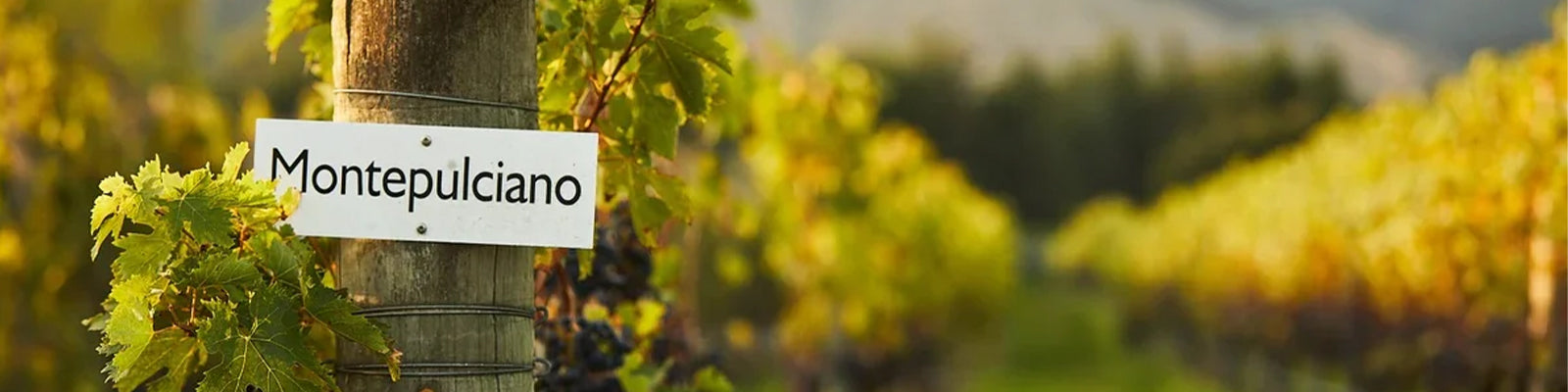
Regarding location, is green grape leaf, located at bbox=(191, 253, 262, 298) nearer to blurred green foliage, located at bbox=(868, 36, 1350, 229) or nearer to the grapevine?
the grapevine

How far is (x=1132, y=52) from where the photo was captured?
103812 mm

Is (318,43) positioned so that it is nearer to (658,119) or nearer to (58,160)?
(658,119)

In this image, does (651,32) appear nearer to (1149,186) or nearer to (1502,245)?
(1502,245)

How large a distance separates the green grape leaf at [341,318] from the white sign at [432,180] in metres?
0.11

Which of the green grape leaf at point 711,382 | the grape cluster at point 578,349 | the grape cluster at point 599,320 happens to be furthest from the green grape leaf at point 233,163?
the green grape leaf at point 711,382

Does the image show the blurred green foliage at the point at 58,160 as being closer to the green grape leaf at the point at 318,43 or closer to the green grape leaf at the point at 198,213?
the green grape leaf at the point at 318,43

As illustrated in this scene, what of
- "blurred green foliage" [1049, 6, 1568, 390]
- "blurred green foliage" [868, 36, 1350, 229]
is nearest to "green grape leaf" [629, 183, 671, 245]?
"blurred green foliage" [1049, 6, 1568, 390]

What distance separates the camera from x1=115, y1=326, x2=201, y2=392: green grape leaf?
83.8 inches

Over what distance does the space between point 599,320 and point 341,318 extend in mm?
1423

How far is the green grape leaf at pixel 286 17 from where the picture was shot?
2.77 m

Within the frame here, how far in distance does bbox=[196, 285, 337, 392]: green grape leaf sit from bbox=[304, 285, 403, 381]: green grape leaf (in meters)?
0.04

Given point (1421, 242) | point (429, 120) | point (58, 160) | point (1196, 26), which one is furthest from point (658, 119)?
point (1196, 26)

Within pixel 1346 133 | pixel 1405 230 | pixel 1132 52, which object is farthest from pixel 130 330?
pixel 1132 52

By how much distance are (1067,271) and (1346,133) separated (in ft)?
177
